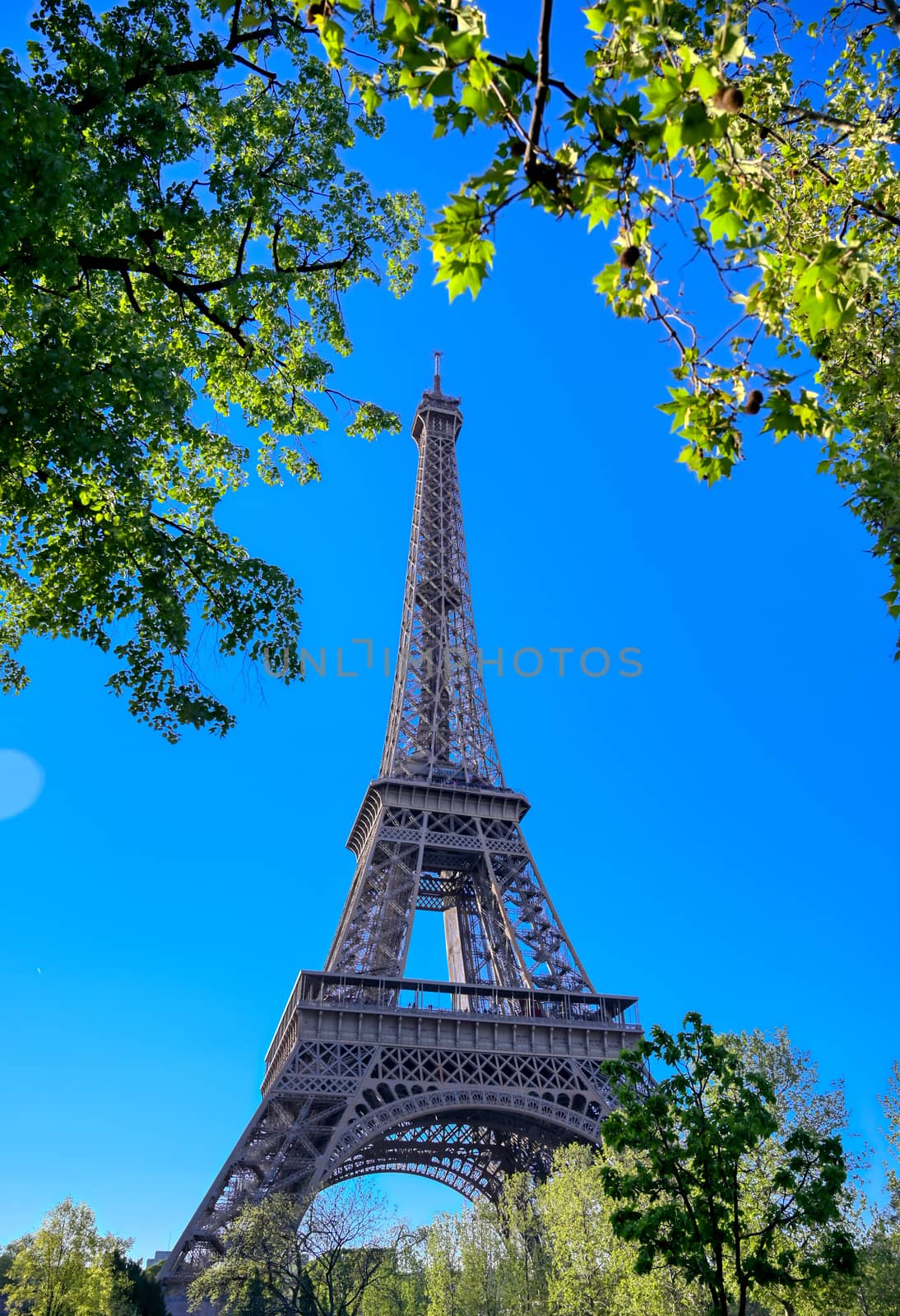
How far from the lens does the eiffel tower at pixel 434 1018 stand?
32.2 m

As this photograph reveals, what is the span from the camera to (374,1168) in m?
39.4

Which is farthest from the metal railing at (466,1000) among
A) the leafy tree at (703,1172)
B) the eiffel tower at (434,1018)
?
the leafy tree at (703,1172)

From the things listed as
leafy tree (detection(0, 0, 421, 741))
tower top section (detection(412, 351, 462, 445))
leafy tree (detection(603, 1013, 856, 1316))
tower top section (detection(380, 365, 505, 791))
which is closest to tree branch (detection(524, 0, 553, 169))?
leafy tree (detection(0, 0, 421, 741))

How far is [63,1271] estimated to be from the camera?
97.6 ft

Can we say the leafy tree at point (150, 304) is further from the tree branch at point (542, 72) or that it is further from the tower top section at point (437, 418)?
the tower top section at point (437, 418)

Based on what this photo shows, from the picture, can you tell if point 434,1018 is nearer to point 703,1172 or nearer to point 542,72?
point 703,1172

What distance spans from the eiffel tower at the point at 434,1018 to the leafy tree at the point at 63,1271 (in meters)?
2.38

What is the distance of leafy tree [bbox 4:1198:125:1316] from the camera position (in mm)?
29078

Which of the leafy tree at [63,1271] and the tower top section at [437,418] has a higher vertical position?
the tower top section at [437,418]

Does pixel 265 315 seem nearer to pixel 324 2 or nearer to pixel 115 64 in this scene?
pixel 115 64

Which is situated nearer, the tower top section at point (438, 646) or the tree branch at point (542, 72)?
the tree branch at point (542, 72)

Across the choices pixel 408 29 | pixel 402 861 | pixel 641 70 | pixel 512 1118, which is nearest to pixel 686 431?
pixel 641 70

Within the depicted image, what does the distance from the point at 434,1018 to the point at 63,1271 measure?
14728mm

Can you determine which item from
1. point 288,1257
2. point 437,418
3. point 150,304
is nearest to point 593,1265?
point 288,1257
